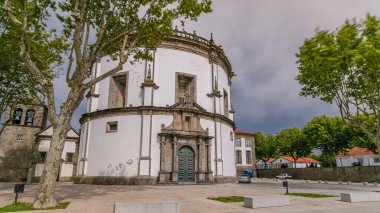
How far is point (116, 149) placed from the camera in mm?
22516

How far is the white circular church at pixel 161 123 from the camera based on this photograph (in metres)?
22.1

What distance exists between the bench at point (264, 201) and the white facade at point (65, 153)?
2566 cm

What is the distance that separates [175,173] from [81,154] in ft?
32.1

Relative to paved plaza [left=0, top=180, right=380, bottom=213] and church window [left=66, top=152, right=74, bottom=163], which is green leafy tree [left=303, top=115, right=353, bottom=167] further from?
church window [left=66, top=152, right=74, bottom=163]

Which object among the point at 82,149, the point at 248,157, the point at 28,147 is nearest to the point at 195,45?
the point at 82,149

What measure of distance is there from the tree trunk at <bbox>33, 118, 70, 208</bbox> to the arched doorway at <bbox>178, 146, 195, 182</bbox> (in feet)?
45.5

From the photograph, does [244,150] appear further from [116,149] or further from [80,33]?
[80,33]

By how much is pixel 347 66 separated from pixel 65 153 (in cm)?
3094

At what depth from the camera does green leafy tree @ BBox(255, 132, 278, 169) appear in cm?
6012

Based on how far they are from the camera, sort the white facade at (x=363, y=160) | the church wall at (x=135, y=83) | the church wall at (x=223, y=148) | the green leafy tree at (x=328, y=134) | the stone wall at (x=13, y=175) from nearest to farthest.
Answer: the church wall at (x=135, y=83) → the church wall at (x=223, y=148) → the stone wall at (x=13, y=175) → the green leafy tree at (x=328, y=134) → the white facade at (x=363, y=160)

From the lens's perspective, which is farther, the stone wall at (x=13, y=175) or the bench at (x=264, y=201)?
the stone wall at (x=13, y=175)

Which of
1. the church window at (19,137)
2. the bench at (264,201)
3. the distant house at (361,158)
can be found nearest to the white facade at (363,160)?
the distant house at (361,158)

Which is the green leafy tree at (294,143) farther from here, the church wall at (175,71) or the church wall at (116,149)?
the church wall at (116,149)

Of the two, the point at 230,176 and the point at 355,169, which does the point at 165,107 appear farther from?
the point at 355,169
